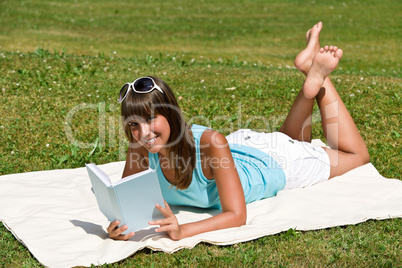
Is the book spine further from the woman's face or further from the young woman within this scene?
the woman's face

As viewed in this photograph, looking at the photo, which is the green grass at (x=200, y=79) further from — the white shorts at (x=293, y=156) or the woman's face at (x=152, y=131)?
the white shorts at (x=293, y=156)

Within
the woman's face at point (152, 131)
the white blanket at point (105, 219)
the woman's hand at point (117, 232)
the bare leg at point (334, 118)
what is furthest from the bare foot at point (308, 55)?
the woman's hand at point (117, 232)

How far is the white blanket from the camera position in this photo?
12.6 feet

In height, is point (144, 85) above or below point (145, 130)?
above

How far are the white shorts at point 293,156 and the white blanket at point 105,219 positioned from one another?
93 mm

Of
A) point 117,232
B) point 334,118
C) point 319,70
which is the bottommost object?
point 117,232

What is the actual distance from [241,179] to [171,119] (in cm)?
94

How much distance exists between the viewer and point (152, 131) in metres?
3.82

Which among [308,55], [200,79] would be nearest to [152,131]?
[308,55]

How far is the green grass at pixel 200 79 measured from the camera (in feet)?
12.9

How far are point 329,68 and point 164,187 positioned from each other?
6.46ft

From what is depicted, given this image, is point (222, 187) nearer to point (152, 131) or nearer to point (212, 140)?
point (212, 140)

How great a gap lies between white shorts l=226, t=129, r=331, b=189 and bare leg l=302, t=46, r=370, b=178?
157 millimetres

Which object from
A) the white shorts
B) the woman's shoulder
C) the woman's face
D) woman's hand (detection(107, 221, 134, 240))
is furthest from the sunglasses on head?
the white shorts
